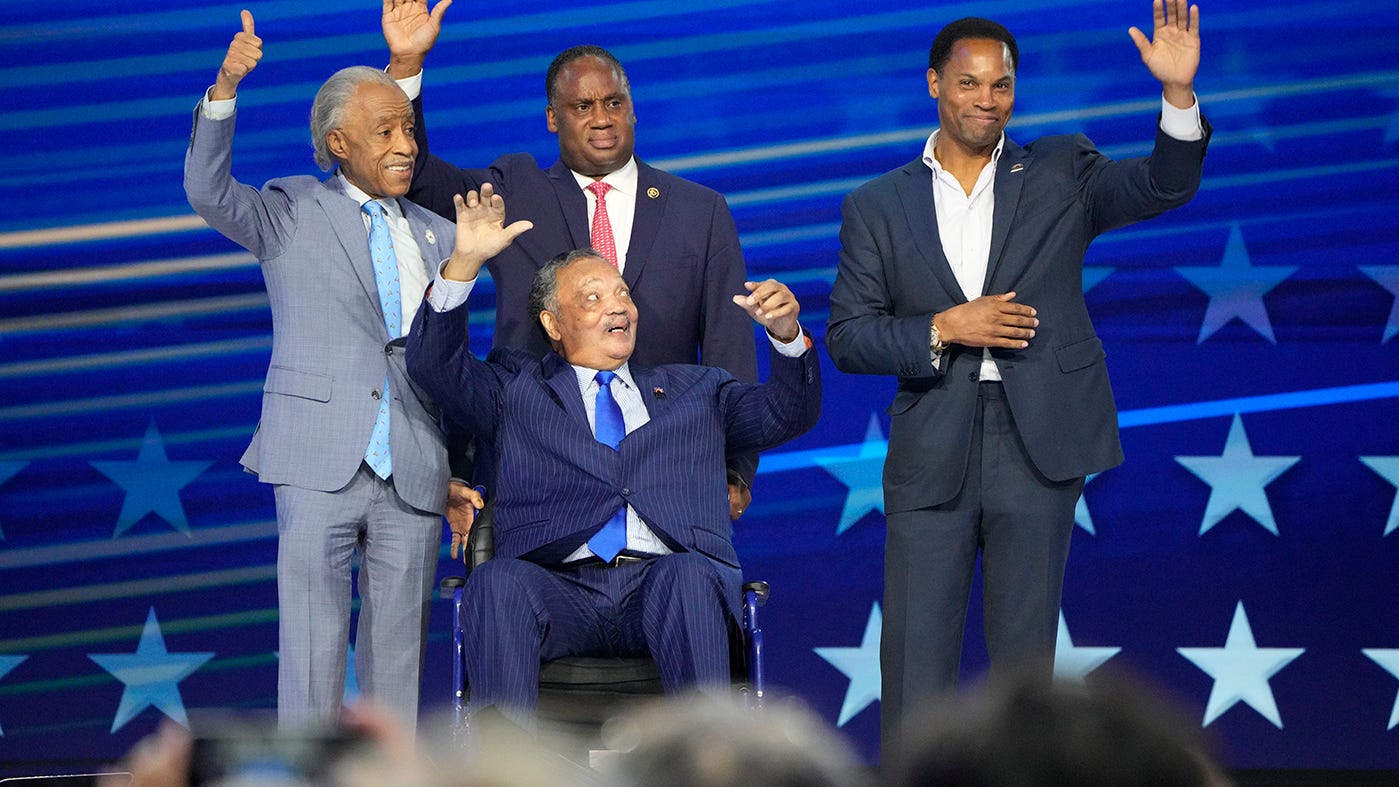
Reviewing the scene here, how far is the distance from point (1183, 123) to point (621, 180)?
1168 mm

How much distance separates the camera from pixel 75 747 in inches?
176

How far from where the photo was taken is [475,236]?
300 cm

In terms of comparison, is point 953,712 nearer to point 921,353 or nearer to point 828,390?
point 921,353

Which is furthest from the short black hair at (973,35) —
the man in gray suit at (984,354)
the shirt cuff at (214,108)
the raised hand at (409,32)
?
the shirt cuff at (214,108)

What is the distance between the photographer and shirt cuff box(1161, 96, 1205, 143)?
299cm

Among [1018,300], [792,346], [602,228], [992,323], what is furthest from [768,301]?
[602,228]

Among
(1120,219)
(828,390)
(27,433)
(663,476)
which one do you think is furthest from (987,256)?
(27,433)

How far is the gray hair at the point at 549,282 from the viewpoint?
3258 millimetres

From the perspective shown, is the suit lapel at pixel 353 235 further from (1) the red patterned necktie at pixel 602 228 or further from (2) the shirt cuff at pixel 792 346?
(2) the shirt cuff at pixel 792 346

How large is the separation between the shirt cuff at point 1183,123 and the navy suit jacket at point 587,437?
2.58ft

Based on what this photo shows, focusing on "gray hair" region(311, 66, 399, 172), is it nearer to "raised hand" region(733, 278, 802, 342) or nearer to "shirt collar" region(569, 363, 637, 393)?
"shirt collar" region(569, 363, 637, 393)

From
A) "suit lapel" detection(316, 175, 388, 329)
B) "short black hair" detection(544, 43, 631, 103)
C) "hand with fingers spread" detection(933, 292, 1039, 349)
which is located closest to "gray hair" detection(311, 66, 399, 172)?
"suit lapel" detection(316, 175, 388, 329)

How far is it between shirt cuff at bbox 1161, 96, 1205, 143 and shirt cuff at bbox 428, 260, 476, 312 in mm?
1312

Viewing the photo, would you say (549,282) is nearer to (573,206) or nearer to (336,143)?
(573,206)
